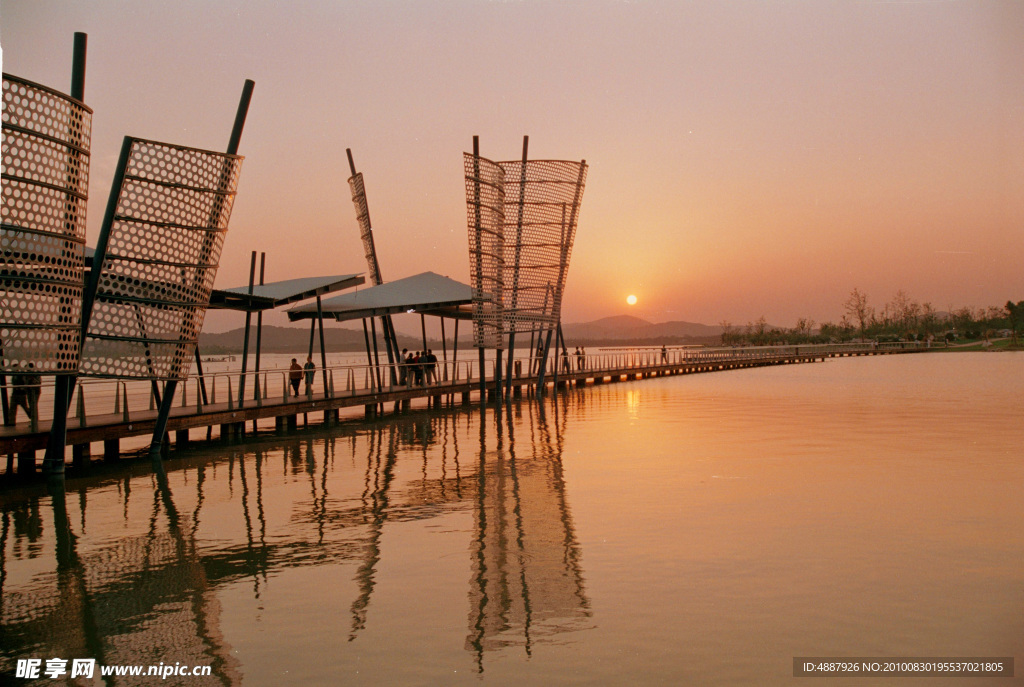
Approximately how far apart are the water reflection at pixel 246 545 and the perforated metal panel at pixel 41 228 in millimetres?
1937

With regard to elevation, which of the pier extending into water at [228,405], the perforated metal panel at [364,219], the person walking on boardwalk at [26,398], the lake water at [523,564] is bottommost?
the lake water at [523,564]

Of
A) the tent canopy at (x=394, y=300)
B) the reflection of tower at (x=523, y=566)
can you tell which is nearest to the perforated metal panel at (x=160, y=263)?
the reflection of tower at (x=523, y=566)

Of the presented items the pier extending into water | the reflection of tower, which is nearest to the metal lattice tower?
the pier extending into water

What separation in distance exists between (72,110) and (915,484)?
12.0m

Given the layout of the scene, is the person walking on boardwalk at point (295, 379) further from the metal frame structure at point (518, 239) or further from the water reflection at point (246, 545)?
the metal frame structure at point (518, 239)

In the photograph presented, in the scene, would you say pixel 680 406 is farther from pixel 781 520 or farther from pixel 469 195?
pixel 781 520

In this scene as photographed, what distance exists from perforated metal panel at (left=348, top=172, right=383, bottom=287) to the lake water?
12319 millimetres

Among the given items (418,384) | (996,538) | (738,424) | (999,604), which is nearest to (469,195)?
(418,384)

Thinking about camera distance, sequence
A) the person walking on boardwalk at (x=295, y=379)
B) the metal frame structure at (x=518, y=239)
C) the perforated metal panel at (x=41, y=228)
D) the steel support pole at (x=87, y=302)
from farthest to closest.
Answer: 1. the metal frame structure at (x=518, y=239)
2. the person walking on boardwalk at (x=295, y=379)
3. the steel support pole at (x=87, y=302)
4. the perforated metal panel at (x=41, y=228)

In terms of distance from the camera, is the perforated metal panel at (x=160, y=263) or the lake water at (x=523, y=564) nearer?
the lake water at (x=523, y=564)

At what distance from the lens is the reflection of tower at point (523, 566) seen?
20.6 ft

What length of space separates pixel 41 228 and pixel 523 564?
7548 millimetres

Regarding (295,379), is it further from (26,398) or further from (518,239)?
(518,239)

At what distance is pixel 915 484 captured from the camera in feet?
40.2
